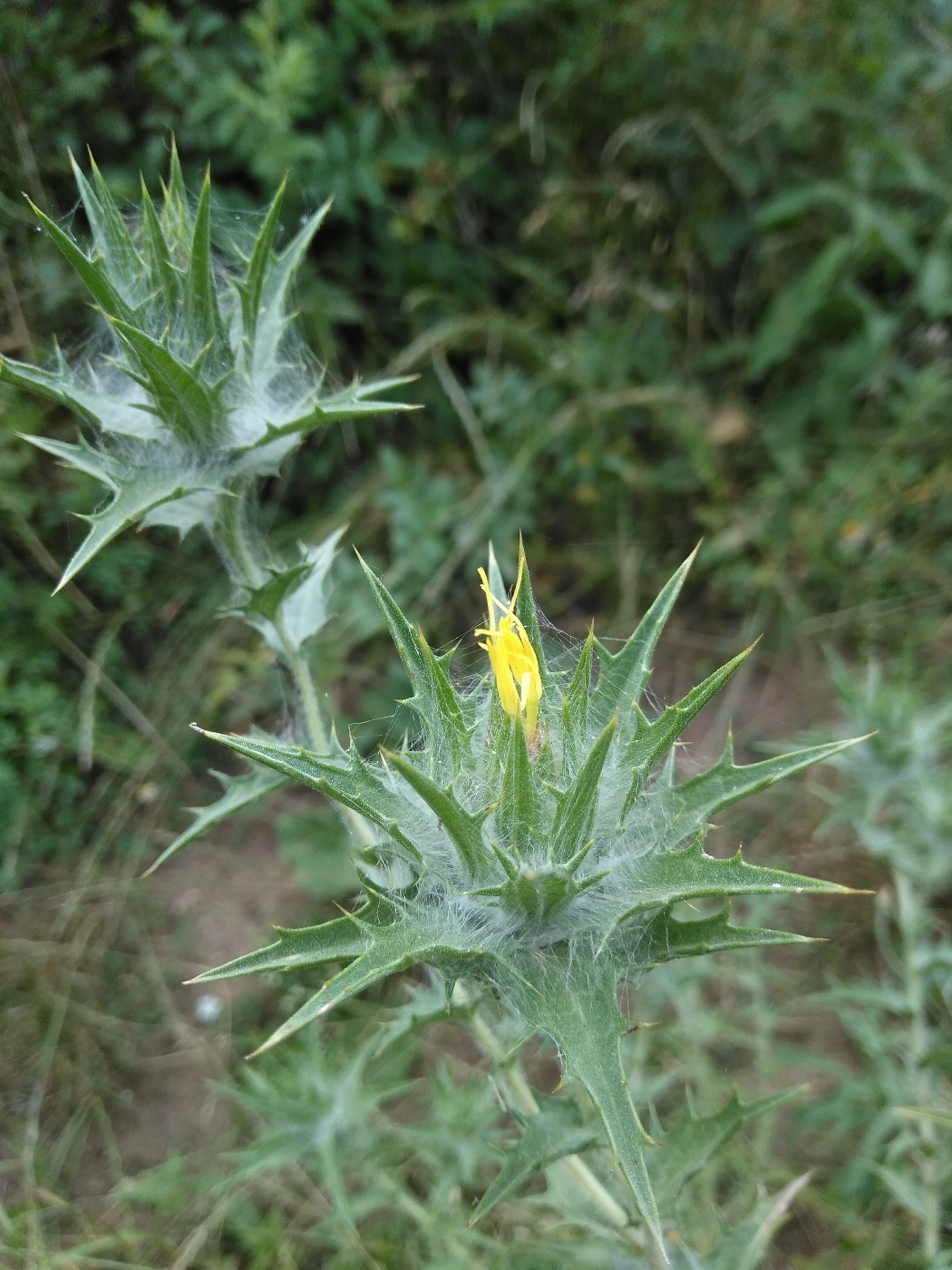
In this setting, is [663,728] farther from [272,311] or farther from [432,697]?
[272,311]

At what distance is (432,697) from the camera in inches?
62.6

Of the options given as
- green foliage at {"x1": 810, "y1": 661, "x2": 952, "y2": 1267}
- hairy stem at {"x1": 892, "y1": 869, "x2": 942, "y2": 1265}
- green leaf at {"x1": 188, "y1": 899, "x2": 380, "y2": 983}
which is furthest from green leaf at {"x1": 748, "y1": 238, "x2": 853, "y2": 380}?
green leaf at {"x1": 188, "y1": 899, "x2": 380, "y2": 983}

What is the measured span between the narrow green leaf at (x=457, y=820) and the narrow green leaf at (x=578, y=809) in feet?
0.39

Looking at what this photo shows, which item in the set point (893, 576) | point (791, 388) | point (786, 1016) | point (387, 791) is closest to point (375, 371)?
point (791, 388)

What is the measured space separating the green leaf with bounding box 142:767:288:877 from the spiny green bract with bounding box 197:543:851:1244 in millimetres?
337

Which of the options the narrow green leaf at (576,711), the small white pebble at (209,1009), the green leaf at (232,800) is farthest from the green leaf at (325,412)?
the small white pebble at (209,1009)

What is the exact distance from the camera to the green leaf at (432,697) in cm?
150

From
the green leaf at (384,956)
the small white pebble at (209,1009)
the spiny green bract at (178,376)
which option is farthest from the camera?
the small white pebble at (209,1009)

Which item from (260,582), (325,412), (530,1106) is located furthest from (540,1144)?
(325,412)

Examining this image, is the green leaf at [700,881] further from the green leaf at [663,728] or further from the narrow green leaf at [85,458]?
the narrow green leaf at [85,458]

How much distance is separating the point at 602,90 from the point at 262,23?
1.61m

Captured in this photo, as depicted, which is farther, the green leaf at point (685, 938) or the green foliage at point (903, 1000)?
the green foliage at point (903, 1000)

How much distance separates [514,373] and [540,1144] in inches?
127

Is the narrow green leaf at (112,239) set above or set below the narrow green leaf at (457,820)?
above
